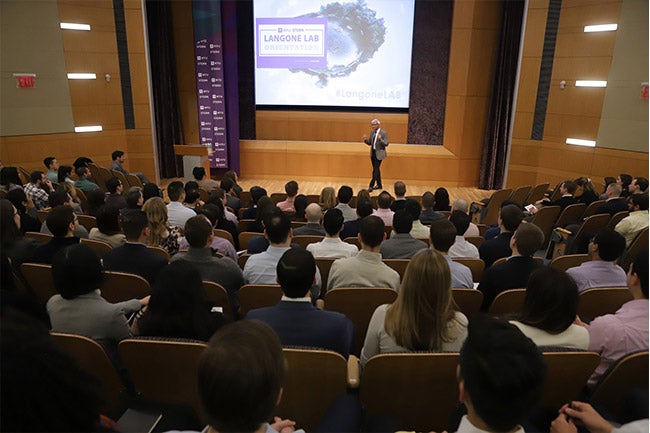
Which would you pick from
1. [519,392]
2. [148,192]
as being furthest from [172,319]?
[148,192]

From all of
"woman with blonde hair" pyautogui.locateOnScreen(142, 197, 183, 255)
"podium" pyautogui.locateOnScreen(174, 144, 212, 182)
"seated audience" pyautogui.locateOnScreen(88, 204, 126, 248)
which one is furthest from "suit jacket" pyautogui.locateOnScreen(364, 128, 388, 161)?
"seated audience" pyautogui.locateOnScreen(88, 204, 126, 248)

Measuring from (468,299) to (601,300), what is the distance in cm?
82

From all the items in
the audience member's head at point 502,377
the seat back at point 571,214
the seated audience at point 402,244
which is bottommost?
the seat back at point 571,214

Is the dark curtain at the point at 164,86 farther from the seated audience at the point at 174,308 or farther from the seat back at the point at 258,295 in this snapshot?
the seated audience at the point at 174,308

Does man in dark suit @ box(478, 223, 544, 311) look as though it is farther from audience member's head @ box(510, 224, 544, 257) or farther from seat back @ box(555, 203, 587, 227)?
seat back @ box(555, 203, 587, 227)

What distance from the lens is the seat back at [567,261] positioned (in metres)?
3.46

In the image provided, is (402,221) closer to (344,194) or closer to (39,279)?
(344,194)

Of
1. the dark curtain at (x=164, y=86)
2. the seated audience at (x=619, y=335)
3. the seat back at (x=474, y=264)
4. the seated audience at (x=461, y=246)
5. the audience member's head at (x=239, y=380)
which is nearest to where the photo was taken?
the audience member's head at (x=239, y=380)

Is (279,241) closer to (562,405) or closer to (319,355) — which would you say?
(319,355)

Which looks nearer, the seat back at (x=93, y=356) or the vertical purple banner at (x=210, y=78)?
the seat back at (x=93, y=356)

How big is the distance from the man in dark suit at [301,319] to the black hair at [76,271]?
79 cm

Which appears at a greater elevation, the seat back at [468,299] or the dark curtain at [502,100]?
the dark curtain at [502,100]

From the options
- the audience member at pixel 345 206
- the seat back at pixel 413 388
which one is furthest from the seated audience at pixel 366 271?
the audience member at pixel 345 206

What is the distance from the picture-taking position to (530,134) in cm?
903
